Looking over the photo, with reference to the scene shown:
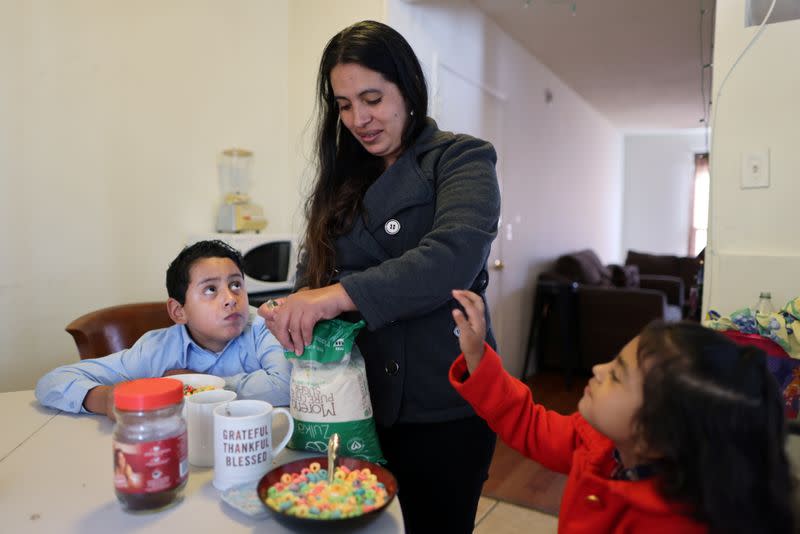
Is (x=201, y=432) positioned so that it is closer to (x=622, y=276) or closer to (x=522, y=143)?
(x=522, y=143)

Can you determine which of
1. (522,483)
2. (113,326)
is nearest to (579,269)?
(522,483)

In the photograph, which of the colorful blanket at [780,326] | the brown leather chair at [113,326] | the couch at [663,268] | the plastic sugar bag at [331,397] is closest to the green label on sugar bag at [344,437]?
the plastic sugar bag at [331,397]

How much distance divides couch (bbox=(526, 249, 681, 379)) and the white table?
4.08 meters

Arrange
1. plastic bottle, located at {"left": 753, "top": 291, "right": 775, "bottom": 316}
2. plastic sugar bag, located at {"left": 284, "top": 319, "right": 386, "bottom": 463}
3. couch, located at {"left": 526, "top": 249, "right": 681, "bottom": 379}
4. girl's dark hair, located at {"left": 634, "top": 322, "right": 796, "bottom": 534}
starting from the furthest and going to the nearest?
couch, located at {"left": 526, "top": 249, "right": 681, "bottom": 379} → plastic bottle, located at {"left": 753, "top": 291, "right": 775, "bottom": 316} → plastic sugar bag, located at {"left": 284, "top": 319, "right": 386, "bottom": 463} → girl's dark hair, located at {"left": 634, "top": 322, "right": 796, "bottom": 534}

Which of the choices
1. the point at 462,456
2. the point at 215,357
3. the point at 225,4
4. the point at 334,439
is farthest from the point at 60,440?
the point at 225,4

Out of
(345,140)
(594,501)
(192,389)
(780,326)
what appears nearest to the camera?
(594,501)

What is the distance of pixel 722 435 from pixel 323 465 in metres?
0.50

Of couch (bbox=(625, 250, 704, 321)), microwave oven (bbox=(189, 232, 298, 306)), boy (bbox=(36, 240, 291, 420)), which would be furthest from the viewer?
couch (bbox=(625, 250, 704, 321))

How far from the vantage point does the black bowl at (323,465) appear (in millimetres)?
675

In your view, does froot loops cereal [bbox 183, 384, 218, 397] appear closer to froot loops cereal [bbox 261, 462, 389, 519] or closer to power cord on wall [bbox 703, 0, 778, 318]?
froot loops cereal [bbox 261, 462, 389, 519]

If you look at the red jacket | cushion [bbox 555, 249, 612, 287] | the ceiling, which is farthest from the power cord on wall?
cushion [bbox 555, 249, 612, 287]

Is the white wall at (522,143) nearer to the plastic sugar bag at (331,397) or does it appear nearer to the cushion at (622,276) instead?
the cushion at (622,276)

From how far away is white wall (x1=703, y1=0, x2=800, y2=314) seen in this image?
6.07ft

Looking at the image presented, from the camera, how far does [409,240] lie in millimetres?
1095
